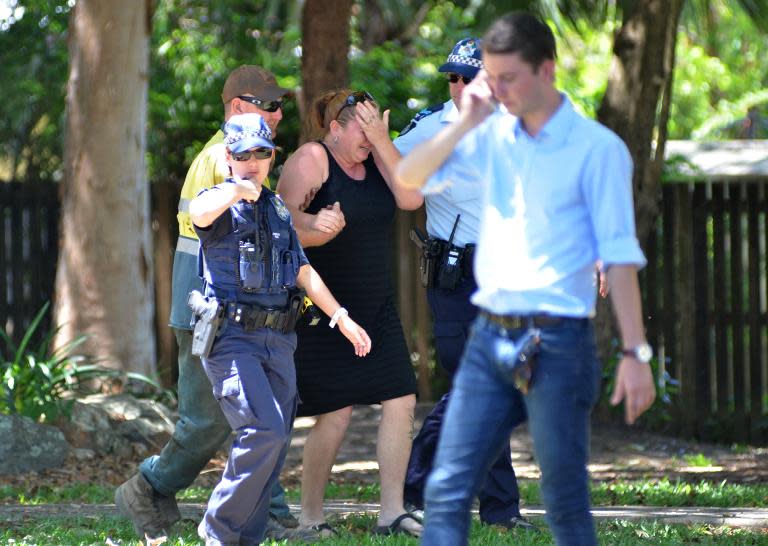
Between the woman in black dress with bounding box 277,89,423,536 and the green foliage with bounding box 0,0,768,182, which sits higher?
the green foliage with bounding box 0,0,768,182

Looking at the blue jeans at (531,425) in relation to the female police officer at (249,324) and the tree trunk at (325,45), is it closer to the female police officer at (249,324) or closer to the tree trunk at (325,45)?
the female police officer at (249,324)

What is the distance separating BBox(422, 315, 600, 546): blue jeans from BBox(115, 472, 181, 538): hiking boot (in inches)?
76.9

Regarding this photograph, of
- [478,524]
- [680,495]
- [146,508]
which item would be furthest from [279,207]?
[680,495]

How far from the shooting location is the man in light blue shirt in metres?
3.40

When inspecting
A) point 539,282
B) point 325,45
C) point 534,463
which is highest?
point 325,45

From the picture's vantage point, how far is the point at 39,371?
7.97 metres

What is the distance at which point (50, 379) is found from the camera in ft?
26.1

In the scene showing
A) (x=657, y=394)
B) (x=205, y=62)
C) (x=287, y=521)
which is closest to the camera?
(x=287, y=521)

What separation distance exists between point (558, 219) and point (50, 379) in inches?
207

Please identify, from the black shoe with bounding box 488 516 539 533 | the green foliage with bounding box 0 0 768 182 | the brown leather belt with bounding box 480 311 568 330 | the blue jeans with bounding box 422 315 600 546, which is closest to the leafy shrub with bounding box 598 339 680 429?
the green foliage with bounding box 0 0 768 182

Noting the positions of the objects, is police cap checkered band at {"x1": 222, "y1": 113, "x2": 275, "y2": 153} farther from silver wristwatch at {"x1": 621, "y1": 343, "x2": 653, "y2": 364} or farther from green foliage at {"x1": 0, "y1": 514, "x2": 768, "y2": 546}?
silver wristwatch at {"x1": 621, "y1": 343, "x2": 653, "y2": 364}

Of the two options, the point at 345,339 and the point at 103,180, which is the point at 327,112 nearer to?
the point at 345,339

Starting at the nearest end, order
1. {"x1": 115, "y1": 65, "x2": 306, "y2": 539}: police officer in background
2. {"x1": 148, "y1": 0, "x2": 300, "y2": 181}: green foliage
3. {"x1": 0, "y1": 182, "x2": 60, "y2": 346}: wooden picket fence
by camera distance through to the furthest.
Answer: {"x1": 115, "y1": 65, "x2": 306, "y2": 539}: police officer in background
{"x1": 0, "y1": 182, "x2": 60, "y2": 346}: wooden picket fence
{"x1": 148, "y1": 0, "x2": 300, "y2": 181}: green foliage

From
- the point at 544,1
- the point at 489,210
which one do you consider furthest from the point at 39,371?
the point at 544,1
